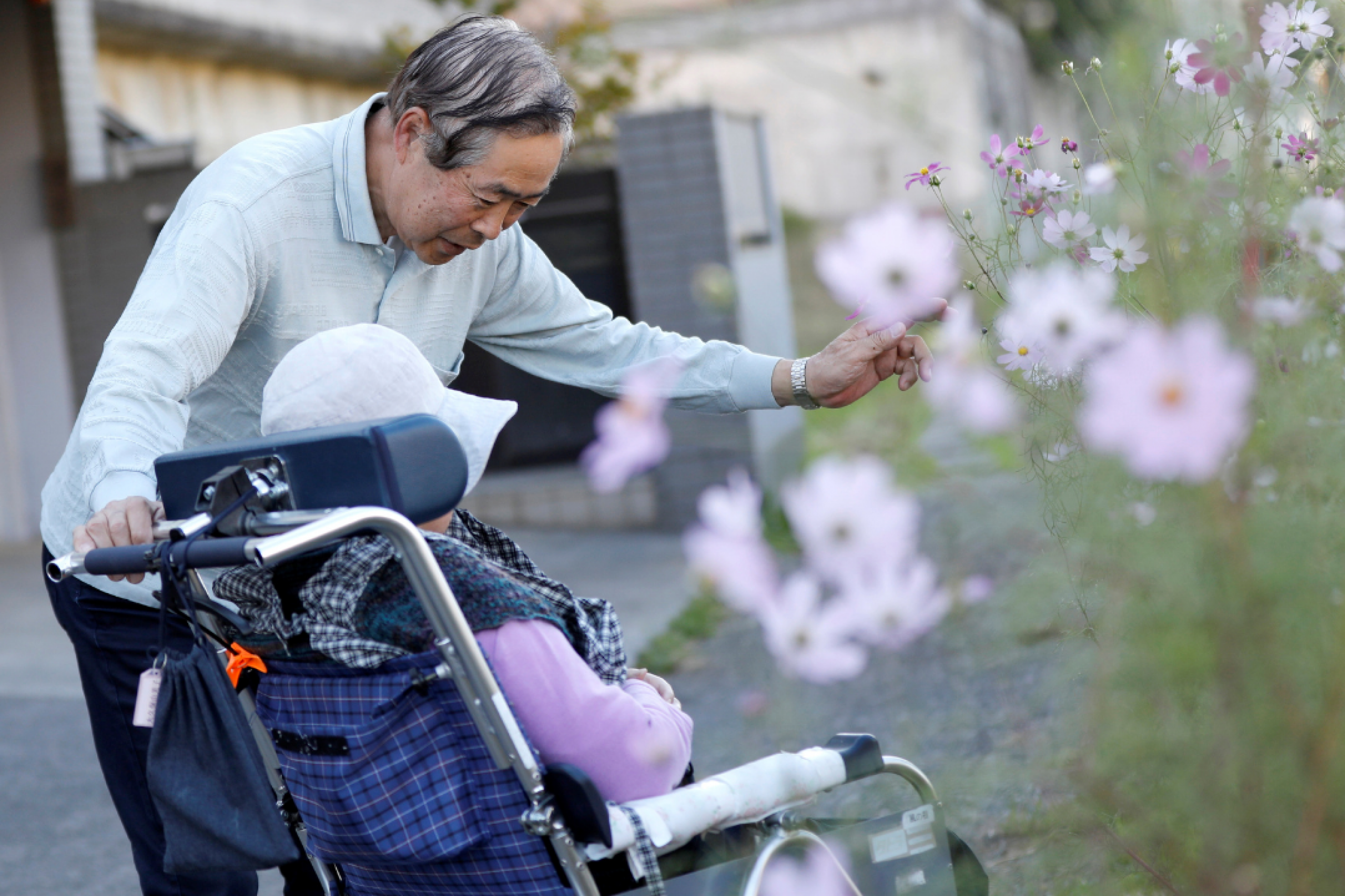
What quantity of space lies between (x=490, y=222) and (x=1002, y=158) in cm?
86

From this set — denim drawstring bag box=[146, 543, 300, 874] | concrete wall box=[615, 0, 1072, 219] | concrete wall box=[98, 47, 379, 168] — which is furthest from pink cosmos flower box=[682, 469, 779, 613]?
concrete wall box=[98, 47, 379, 168]

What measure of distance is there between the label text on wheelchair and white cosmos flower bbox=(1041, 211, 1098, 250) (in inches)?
35.0

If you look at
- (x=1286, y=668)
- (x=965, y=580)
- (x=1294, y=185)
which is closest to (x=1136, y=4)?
(x=1294, y=185)

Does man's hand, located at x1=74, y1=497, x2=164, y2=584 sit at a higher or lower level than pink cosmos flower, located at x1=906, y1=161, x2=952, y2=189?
lower

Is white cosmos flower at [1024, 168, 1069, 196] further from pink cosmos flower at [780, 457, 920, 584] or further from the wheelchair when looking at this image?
pink cosmos flower at [780, 457, 920, 584]

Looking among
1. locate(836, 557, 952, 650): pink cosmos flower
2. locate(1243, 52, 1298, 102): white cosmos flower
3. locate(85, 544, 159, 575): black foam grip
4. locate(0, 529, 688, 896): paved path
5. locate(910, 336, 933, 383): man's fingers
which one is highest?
locate(1243, 52, 1298, 102): white cosmos flower

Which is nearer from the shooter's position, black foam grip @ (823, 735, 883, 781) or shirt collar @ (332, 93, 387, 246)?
black foam grip @ (823, 735, 883, 781)

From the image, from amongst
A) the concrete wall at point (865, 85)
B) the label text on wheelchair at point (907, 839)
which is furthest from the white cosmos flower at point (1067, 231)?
the label text on wheelchair at point (907, 839)

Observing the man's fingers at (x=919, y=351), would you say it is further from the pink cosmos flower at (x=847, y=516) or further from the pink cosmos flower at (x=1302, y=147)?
the pink cosmos flower at (x=847, y=516)

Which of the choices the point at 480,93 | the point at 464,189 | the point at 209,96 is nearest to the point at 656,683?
the point at 464,189

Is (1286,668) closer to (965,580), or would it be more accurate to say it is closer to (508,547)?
(965,580)

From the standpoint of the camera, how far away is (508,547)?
6.71ft

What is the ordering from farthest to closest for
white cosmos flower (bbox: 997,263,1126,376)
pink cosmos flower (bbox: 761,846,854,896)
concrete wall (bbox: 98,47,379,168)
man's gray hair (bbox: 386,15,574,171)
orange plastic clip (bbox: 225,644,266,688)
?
concrete wall (bbox: 98,47,379,168) → man's gray hair (bbox: 386,15,574,171) → orange plastic clip (bbox: 225,644,266,688) → pink cosmos flower (bbox: 761,846,854,896) → white cosmos flower (bbox: 997,263,1126,376)

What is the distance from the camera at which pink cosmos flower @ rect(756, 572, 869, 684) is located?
1.05 m
